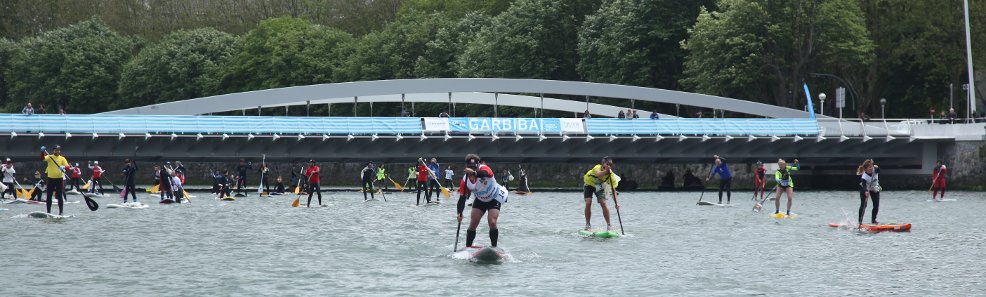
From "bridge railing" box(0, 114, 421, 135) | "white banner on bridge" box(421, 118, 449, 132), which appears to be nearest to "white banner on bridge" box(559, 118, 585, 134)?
"white banner on bridge" box(421, 118, 449, 132)

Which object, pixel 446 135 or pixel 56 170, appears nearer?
pixel 56 170

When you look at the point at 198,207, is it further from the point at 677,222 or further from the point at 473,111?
the point at 473,111

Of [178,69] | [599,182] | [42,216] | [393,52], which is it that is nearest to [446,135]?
[42,216]

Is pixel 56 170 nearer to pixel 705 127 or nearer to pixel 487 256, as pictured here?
pixel 487 256

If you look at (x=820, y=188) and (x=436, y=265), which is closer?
(x=436, y=265)

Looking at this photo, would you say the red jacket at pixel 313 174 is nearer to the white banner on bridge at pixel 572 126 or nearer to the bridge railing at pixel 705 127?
the white banner on bridge at pixel 572 126

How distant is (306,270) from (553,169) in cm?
6663

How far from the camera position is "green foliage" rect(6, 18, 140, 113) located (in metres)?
130

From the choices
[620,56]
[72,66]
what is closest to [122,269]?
[620,56]

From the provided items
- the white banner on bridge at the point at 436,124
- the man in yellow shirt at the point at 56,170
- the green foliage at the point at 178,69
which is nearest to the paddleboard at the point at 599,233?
the man in yellow shirt at the point at 56,170

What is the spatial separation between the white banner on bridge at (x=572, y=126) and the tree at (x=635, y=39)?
62.3ft

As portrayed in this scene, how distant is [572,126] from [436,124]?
700 centimetres

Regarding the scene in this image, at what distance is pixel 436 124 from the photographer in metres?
78.5

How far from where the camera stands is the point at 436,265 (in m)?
28.3
